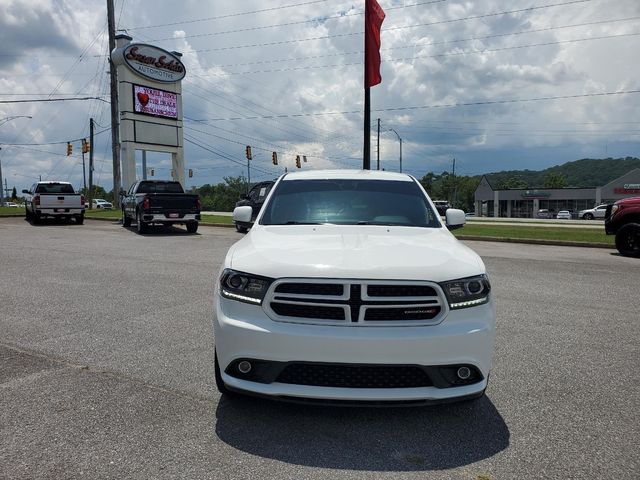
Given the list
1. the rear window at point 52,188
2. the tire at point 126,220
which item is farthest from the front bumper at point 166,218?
the rear window at point 52,188

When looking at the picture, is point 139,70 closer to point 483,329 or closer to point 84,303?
point 84,303

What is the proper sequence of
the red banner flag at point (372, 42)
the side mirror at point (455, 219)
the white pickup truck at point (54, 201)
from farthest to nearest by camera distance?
the white pickup truck at point (54, 201)
the red banner flag at point (372, 42)
the side mirror at point (455, 219)

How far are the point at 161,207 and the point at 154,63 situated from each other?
1839 cm

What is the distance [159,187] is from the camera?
19.9 meters

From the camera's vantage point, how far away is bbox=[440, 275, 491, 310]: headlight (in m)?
3.07

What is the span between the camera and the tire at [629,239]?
Result: 12.5 metres

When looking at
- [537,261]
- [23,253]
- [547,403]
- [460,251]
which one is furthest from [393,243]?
[23,253]

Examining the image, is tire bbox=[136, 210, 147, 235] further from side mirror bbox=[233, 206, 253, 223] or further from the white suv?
the white suv

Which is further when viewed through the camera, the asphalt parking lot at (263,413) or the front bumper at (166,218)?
the front bumper at (166,218)

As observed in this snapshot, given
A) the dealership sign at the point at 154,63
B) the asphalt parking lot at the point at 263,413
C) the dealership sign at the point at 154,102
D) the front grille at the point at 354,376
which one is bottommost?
Result: the asphalt parking lot at the point at 263,413

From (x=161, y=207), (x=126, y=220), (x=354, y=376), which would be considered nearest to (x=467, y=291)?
(x=354, y=376)

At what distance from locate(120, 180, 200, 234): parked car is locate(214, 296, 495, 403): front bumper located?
Result: 1560cm

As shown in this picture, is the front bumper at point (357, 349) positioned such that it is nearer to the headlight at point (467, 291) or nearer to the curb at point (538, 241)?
the headlight at point (467, 291)

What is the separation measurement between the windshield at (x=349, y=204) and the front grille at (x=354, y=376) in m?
1.74
